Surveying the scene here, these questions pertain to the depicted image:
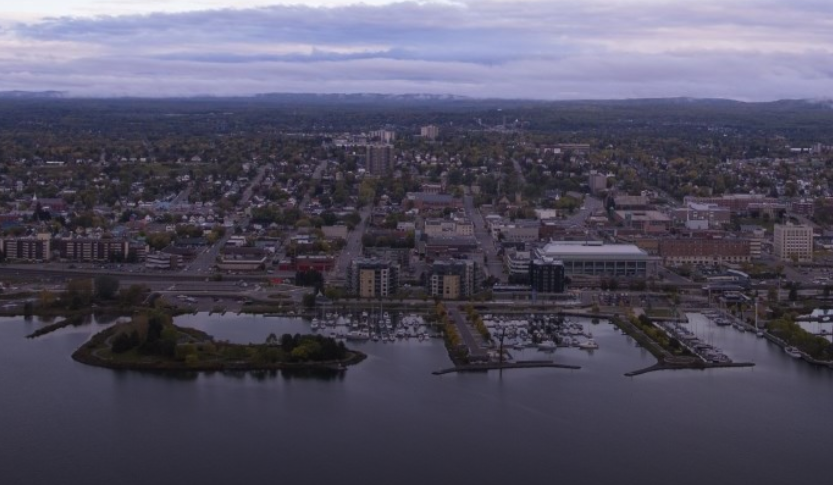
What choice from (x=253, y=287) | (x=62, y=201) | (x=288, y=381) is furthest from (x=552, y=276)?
(x=62, y=201)

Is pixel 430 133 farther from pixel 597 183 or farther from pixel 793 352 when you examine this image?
pixel 793 352

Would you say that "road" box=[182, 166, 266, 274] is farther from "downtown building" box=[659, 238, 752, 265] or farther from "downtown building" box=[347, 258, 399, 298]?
"downtown building" box=[659, 238, 752, 265]

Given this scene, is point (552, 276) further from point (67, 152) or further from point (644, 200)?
point (67, 152)

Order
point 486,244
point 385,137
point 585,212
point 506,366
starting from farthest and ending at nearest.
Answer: point 385,137, point 585,212, point 486,244, point 506,366

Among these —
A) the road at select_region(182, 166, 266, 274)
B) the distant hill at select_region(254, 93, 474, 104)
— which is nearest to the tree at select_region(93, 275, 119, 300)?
the road at select_region(182, 166, 266, 274)

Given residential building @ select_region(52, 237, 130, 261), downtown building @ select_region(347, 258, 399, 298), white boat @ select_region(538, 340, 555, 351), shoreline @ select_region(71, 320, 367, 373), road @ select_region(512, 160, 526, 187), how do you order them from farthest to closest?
road @ select_region(512, 160, 526, 187)
residential building @ select_region(52, 237, 130, 261)
downtown building @ select_region(347, 258, 399, 298)
white boat @ select_region(538, 340, 555, 351)
shoreline @ select_region(71, 320, 367, 373)

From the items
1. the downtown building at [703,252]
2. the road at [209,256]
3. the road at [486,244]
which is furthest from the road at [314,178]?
the downtown building at [703,252]

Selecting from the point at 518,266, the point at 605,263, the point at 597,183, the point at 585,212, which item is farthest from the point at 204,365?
the point at 597,183
